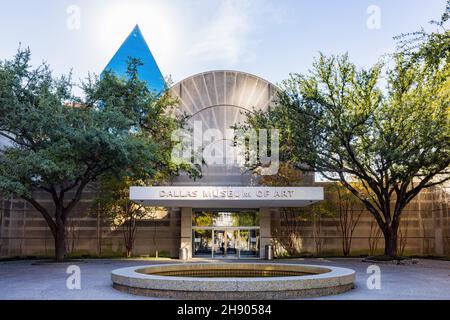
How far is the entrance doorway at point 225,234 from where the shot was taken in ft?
109

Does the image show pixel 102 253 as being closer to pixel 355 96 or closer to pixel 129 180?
pixel 129 180

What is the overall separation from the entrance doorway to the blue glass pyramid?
13.4 metres

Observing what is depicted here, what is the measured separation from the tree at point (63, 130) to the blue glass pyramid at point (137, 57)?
1182cm

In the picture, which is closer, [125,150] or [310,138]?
[125,150]

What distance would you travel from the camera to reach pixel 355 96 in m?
26.7

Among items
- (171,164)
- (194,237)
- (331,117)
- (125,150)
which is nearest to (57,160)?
(125,150)

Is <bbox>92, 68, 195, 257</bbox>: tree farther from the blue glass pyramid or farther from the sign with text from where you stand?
the blue glass pyramid

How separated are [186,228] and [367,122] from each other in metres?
13.8

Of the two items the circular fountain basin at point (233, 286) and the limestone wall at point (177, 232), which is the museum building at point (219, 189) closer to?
the limestone wall at point (177, 232)

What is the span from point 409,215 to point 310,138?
45.8 ft

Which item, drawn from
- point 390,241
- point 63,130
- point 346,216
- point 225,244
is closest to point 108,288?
point 63,130

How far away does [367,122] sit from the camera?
2656 centimetres

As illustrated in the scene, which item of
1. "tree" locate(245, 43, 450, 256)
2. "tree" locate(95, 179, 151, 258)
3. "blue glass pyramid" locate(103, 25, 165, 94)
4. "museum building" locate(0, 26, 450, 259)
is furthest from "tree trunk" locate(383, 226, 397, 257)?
"blue glass pyramid" locate(103, 25, 165, 94)
